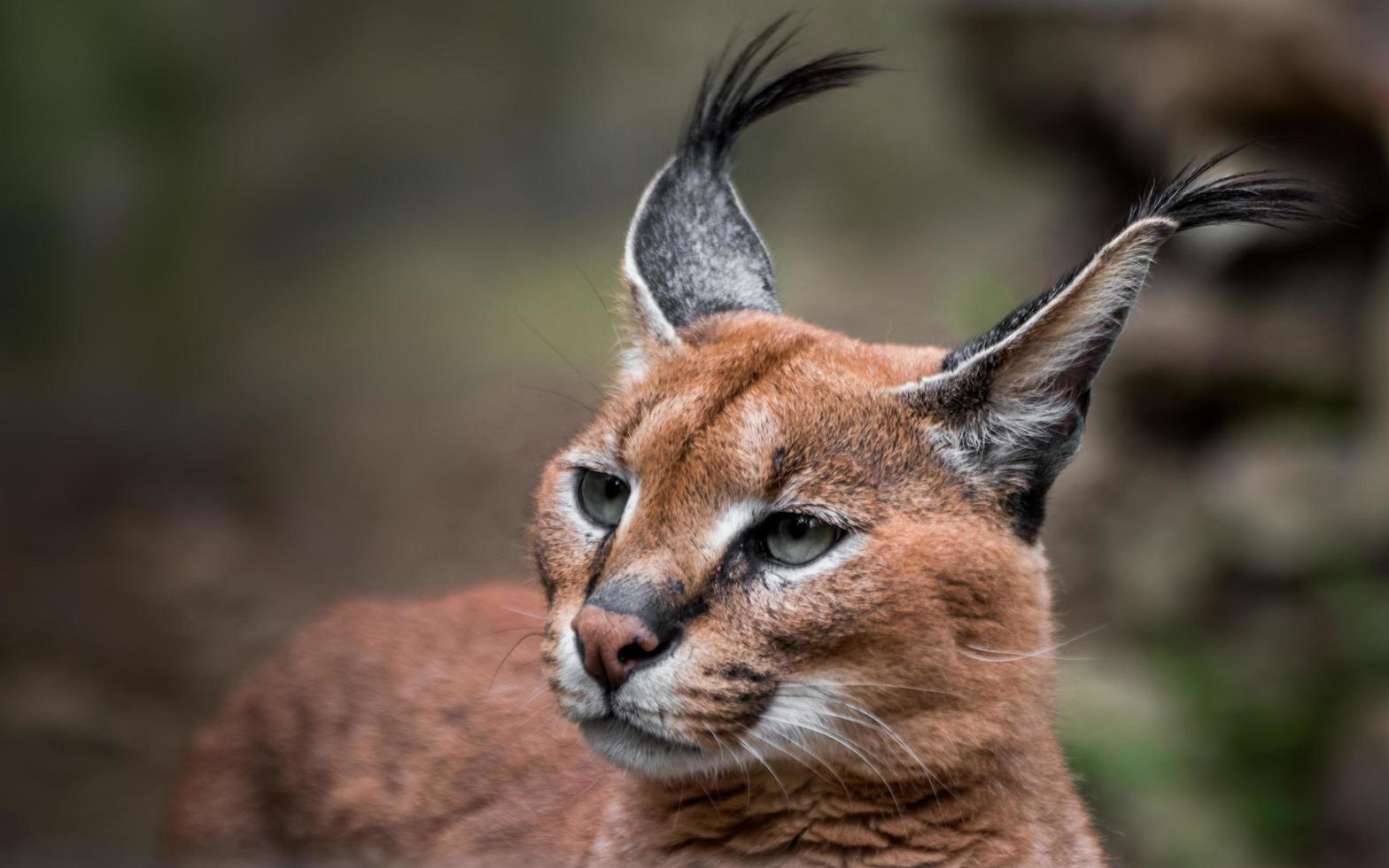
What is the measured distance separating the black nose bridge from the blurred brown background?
2.98m

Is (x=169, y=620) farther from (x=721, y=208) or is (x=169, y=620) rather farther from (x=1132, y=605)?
(x=721, y=208)

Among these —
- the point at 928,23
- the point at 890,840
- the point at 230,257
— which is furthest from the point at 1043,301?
the point at 230,257

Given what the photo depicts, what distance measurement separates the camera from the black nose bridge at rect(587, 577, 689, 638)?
3246 mm

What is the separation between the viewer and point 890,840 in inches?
139

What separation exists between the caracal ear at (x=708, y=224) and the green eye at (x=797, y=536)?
3.20ft

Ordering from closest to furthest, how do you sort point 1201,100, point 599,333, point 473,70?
point 1201,100 → point 599,333 → point 473,70

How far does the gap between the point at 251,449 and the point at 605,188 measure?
4.61 metres

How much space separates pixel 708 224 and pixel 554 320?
967 centimetres

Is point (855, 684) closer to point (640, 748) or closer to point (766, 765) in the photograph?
point (766, 765)

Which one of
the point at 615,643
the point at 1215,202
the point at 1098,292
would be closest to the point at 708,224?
the point at 1098,292

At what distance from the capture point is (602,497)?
3.82 m

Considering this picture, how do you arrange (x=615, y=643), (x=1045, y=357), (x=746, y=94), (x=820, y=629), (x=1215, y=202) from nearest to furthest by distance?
(x=615, y=643), (x=820, y=629), (x=1215, y=202), (x=1045, y=357), (x=746, y=94)

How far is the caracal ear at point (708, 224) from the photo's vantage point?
434 cm

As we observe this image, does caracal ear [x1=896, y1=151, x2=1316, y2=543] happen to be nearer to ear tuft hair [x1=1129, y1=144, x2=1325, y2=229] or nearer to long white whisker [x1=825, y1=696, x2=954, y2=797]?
ear tuft hair [x1=1129, y1=144, x2=1325, y2=229]
